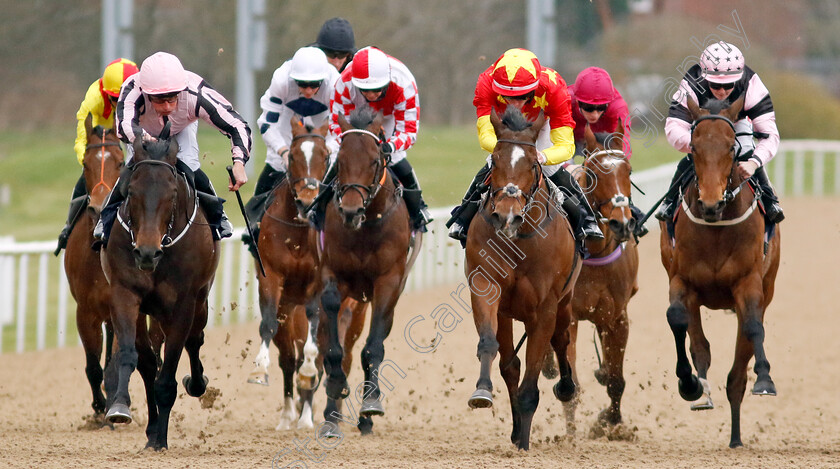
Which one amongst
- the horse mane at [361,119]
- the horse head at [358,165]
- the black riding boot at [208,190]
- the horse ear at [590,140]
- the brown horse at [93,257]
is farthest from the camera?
the horse ear at [590,140]

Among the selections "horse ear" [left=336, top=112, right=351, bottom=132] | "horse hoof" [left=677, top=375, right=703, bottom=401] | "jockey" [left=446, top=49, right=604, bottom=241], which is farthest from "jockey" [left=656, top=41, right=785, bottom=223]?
"horse ear" [left=336, top=112, right=351, bottom=132]

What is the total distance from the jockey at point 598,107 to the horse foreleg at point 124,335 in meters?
3.04

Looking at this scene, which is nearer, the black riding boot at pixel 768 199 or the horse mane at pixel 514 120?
the horse mane at pixel 514 120

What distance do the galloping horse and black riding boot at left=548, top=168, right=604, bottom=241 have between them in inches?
57.4

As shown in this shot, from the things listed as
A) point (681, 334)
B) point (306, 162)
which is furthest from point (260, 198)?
point (681, 334)

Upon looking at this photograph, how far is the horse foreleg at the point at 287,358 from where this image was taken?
26.2 feet

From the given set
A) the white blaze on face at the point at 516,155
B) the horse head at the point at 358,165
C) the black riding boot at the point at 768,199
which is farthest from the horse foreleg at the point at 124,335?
the black riding boot at the point at 768,199

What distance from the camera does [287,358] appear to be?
8.16 m

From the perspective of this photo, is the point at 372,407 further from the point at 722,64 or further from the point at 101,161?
the point at 722,64

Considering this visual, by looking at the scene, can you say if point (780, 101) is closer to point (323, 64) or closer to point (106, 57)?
point (106, 57)

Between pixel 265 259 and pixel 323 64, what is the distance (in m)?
1.30

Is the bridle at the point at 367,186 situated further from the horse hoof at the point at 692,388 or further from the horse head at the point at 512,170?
the horse hoof at the point at 692,388

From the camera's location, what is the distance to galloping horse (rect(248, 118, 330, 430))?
23.8ft

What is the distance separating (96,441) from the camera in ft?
23.1
